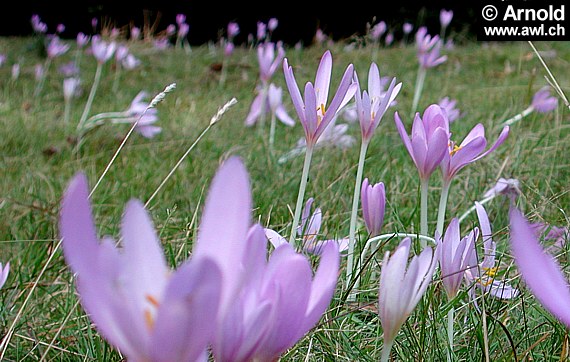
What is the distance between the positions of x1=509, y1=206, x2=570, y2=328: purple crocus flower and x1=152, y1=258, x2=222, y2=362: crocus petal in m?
0.13

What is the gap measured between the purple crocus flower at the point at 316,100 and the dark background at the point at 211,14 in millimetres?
8470

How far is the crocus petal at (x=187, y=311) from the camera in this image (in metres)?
0.27

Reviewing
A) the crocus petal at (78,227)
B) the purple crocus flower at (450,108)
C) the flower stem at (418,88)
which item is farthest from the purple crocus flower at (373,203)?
the flower stem at (418,88)

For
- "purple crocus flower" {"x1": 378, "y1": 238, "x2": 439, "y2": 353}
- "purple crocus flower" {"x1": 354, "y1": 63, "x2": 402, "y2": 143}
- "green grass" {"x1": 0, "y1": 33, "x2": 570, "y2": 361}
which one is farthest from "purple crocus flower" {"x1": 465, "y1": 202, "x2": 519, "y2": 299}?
"purple crocus flower" {"x1": 378, "y1": 238, "x2": 439, "y2": 353}

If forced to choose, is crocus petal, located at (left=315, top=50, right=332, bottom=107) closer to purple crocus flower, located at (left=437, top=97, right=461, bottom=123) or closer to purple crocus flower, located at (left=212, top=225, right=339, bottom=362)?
purple crocus flower, located at (left=212, top=225, right=339, bottom=362)

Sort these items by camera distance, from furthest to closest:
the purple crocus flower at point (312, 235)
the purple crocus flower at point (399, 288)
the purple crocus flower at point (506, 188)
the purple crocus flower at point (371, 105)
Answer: the purple crocus flower at point (506, 188)
the purple crocus flower at point (312, 235)
the purple crocus flower at point (371, 105)
the purple crocus flower at point (399, 288)

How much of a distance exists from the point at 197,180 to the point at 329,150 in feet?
1.55

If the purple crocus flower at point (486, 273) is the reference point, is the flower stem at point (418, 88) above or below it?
below

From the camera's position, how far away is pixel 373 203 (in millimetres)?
790

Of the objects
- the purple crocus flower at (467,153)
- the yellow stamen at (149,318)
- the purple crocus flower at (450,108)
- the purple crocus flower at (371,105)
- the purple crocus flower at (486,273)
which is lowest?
the purple crocus flower at (450,108)

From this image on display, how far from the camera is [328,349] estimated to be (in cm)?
71

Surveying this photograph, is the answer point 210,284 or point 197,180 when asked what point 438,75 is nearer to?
point 197,180

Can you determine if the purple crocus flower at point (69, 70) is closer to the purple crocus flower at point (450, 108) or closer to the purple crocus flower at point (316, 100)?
the purple crocus flower at point (450, 108)

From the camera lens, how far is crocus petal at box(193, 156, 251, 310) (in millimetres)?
317
